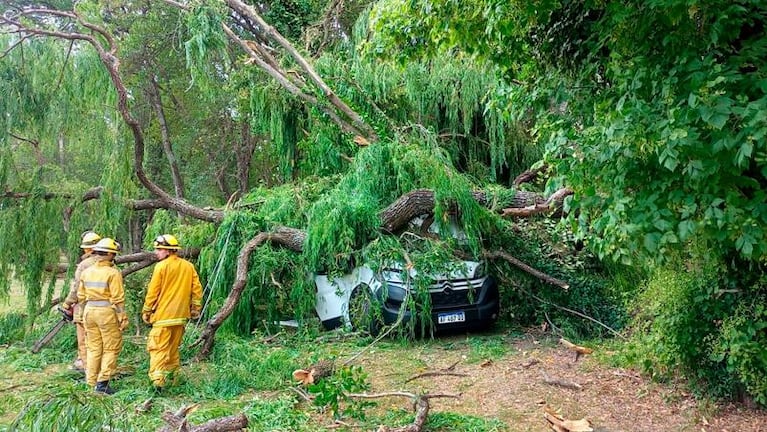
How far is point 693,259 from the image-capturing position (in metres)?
4.28

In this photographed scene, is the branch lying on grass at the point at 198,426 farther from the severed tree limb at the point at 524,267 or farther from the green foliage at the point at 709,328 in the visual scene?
the severed tree limb at the point at 524,267

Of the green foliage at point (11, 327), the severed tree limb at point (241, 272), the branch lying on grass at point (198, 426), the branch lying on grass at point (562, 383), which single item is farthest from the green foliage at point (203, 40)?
the branch lying on grass at point (562, 383)

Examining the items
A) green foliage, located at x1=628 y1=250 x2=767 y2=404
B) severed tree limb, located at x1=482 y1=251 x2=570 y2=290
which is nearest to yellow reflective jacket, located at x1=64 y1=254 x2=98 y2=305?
severed tree limb, located at x1=482 y1=251 x2=570 y2=290

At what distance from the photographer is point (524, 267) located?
25.5 ft

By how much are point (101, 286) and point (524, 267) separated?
5468mm

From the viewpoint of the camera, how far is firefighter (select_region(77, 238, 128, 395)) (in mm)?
5371

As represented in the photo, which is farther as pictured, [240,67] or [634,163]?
[240,67]

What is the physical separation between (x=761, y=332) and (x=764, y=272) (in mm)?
461

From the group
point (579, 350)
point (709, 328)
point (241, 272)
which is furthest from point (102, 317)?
point (709, 328)

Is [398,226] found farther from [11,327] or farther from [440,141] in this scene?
[11,327]

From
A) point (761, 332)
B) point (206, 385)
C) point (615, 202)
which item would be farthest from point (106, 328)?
point (761, 332)

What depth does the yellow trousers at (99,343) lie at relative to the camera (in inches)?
211

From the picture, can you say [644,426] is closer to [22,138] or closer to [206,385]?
[206,385]

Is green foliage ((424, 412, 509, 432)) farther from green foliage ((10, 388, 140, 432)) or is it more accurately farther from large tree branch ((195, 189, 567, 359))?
large tree branch ((195, 189, 567, 359))
